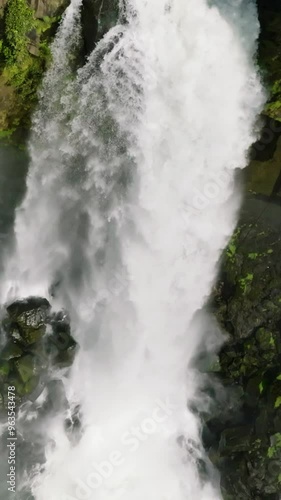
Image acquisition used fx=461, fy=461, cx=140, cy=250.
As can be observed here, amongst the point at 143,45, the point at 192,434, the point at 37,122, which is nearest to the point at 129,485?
the point at 192,434

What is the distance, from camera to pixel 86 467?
13844mm

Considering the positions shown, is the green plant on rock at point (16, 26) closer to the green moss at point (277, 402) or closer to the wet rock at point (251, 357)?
the wet rock at point (251, 357)

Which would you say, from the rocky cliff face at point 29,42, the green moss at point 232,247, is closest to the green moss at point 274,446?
the green moss at point 232,247

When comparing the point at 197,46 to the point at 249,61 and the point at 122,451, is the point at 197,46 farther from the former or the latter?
the point at 122,451

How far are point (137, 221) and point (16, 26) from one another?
19.9 feet

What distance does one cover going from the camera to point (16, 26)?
480 inches

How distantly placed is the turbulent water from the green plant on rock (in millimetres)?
887

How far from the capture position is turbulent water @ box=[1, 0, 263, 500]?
11.8 meters

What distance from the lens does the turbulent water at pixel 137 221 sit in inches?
465

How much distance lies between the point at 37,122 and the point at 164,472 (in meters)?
11.1

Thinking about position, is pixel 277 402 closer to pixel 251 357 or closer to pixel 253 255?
pixel 251 357

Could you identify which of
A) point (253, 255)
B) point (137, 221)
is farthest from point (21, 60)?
point (253, 255)

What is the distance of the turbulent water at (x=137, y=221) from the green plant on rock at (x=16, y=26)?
0.89m

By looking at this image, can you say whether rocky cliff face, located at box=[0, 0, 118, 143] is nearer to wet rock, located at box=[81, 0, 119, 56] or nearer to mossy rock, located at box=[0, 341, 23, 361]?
wet rock, located at box=[81, 0, 119, 56]
